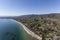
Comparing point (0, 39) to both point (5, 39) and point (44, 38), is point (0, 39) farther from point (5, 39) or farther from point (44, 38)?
point (44, 38)

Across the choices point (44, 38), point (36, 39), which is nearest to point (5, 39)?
point (36, 39)

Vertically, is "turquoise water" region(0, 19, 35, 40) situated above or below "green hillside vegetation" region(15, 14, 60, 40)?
below

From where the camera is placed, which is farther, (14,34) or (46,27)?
(46,27)

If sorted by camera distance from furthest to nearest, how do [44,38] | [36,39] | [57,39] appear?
[36,39], [44,38], [57,39]

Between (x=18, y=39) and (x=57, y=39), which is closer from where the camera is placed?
(x=57, y=39)

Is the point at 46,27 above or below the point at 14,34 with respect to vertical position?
above

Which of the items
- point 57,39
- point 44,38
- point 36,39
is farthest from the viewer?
point 36,39

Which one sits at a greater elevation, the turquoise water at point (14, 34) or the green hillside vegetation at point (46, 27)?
the green hillside vegetation at point (46, 27)

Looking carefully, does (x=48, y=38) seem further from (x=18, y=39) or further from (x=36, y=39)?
(x=18, y=39)

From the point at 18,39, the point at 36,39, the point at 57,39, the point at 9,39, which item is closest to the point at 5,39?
the point at 9,39
